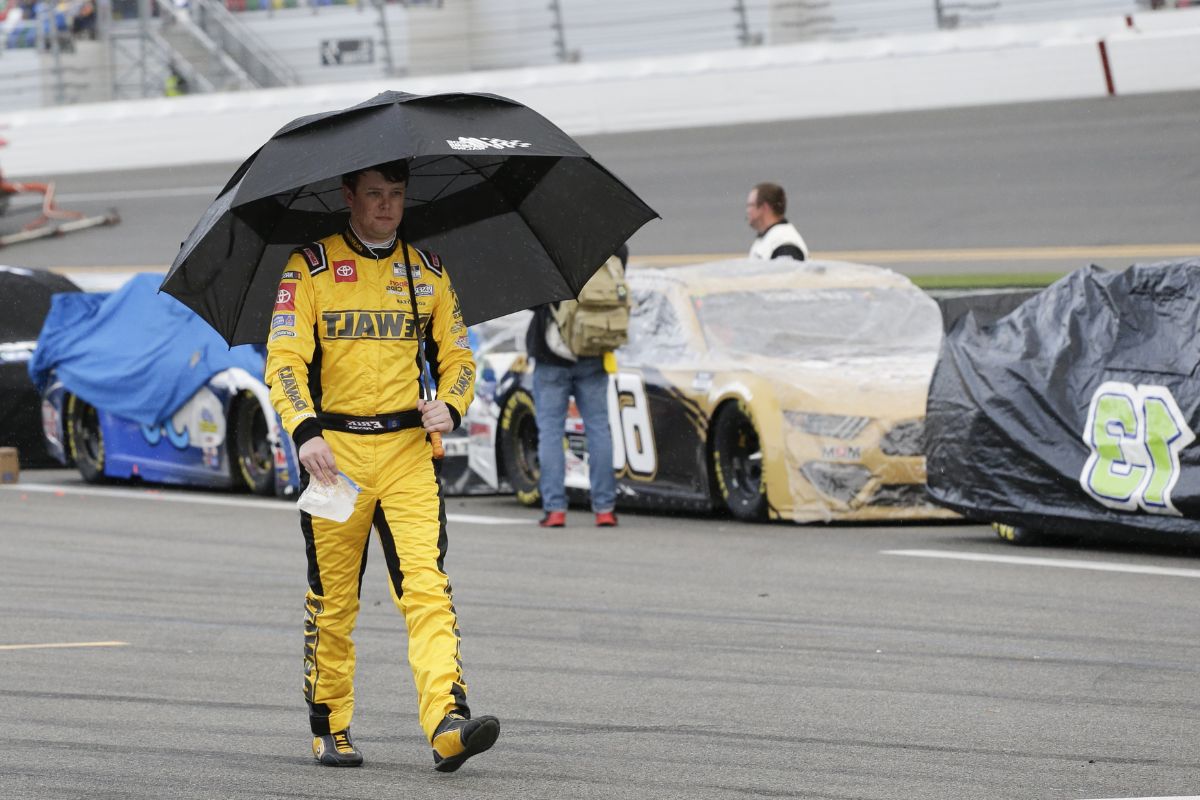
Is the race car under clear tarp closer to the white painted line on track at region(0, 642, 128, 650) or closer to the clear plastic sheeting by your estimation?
the clear plastic sheeting

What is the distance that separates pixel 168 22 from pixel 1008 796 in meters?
26.0

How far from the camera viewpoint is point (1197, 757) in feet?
17.7

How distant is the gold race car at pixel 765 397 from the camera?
35.7 ft

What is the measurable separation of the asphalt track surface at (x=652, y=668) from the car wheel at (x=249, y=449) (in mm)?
1806

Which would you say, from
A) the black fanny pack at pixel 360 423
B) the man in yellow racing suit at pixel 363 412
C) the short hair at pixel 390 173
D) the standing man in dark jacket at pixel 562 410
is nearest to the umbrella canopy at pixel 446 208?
the short hair at pixel 390 173

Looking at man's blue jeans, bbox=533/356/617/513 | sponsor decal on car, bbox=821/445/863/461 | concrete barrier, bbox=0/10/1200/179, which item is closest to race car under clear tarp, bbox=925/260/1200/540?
sponsor decal on car, bbox=821/445/863/461

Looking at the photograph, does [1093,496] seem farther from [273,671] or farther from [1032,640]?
[273,671]

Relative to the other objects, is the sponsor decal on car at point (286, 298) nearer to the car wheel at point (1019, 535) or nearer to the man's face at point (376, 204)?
the man's face at point (376, 204)

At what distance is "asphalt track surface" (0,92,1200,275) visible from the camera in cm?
1862

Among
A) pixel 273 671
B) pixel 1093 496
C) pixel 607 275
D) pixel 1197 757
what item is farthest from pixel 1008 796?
pixel 607 275

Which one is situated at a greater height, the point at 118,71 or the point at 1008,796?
the point at 118,71

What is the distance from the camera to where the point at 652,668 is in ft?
23.2

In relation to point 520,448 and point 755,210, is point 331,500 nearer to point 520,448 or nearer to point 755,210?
point 520,448

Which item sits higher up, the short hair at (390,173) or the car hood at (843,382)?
the short hair at (390,173)
